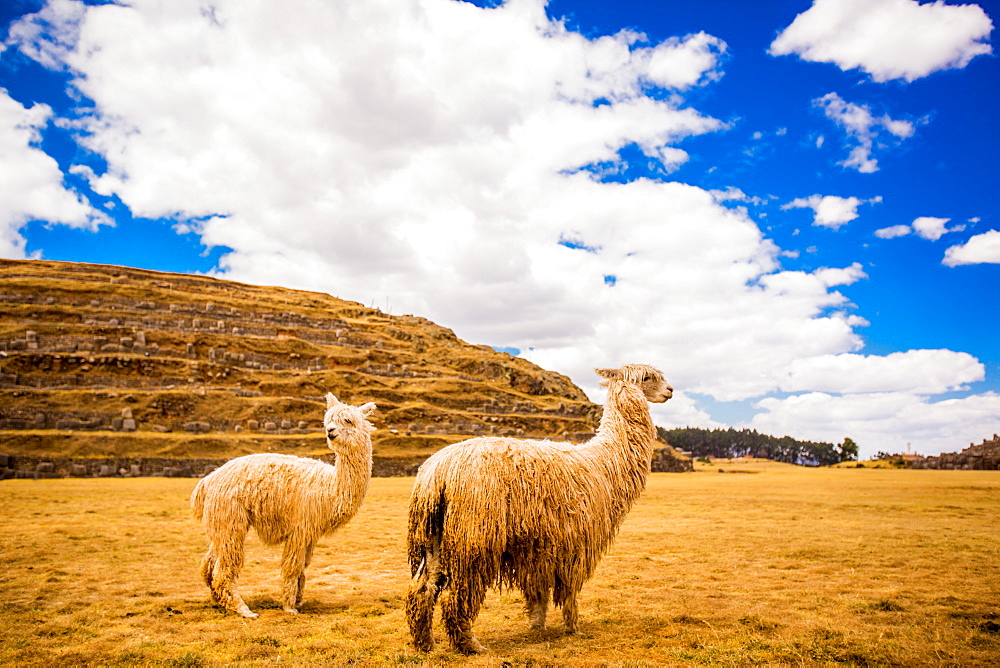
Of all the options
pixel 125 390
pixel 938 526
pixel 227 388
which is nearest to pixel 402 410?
pixel 227 388

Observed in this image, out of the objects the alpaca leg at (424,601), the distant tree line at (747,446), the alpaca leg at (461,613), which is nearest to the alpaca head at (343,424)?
the alpaca leg at (424,601)

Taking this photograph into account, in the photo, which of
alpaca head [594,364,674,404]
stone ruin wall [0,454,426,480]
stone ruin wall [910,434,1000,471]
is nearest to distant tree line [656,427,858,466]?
stone ruin wall [910,434,1000,471]

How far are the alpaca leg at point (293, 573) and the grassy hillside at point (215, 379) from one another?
96.8 feet

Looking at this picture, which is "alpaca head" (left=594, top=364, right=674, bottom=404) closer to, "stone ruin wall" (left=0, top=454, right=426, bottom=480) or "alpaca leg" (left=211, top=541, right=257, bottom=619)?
"alpaca leg" (left=211, top=541, right=257, bottom=619)

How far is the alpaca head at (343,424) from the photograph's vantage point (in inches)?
290

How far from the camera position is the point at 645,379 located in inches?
287

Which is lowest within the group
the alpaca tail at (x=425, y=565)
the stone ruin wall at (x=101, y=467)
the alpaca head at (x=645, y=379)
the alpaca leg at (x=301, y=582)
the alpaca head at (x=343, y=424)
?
the stone ruin wall at (x=101, y=467)

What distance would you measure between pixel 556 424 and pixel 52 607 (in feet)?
142

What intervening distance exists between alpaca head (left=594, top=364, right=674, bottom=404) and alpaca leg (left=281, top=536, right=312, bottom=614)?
14.7 feet

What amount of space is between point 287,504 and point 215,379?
39.8m

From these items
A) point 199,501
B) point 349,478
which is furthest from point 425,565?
point 199,501

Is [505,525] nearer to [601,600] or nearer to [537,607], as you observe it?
[537,607]

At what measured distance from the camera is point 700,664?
16.4 ft

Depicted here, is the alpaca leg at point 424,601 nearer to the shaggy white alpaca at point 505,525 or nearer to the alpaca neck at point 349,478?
the shaggy white alpaca at point 505,525
